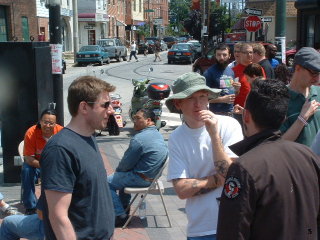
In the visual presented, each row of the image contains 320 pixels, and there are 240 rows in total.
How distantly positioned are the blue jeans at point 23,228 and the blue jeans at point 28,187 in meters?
1.97

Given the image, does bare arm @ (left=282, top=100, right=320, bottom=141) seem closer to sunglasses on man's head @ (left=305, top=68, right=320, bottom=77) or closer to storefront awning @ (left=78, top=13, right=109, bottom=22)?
sunglasses on man's head @ (left=305, top=68, right=320, bottom=77)

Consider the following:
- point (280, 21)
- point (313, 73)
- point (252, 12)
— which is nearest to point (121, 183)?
point (313, 73)

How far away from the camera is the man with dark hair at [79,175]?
2773 mm

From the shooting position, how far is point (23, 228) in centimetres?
395

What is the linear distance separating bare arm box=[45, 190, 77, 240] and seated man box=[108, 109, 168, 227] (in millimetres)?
2733

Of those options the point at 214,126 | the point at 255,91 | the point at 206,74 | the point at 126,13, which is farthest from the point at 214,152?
the point at 126,13

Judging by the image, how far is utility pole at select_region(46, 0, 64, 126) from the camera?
7414 mm

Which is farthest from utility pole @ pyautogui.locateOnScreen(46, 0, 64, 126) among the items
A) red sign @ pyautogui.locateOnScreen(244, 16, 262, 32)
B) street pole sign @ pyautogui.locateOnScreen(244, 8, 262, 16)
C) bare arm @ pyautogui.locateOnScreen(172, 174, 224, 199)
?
red sign @ pyautogui.locateOnScreen(244, 16, 262, 32)

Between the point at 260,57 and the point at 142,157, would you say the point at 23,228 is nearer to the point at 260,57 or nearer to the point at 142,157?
the point at 142,157

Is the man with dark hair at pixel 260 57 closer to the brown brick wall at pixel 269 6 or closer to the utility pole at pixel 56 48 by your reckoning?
the utility pole at pixel 56 48

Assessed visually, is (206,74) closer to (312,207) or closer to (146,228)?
(146,228)

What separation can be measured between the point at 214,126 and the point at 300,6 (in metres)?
8.30

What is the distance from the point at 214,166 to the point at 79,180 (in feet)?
2.58

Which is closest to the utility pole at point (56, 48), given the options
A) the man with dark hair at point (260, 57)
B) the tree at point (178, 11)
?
the man with dark hair at point (260, 57)
